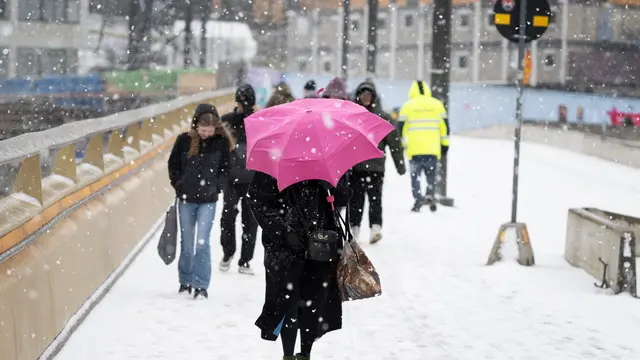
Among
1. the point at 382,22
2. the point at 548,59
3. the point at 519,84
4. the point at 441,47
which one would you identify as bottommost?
the point at 548,59

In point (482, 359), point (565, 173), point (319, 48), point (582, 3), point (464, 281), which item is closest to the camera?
point (482, 359)

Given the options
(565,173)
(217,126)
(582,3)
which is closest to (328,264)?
(217,126)

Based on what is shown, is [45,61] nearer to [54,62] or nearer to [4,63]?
[54,62]

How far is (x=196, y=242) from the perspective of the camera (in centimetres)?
906

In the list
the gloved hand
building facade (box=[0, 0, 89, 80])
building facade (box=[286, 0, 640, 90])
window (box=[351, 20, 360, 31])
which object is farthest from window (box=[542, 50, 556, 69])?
the gloved hand

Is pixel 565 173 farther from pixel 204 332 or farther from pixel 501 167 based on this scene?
pixel 204 332

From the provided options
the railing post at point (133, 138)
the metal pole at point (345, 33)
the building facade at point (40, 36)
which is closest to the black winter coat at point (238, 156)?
the railing post at point (133, 138)

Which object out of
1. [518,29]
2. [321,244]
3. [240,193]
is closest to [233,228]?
[240,193]

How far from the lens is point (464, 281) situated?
32.7 ft

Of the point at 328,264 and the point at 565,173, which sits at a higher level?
the point at 328,264

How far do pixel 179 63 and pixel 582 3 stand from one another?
46.6 meters

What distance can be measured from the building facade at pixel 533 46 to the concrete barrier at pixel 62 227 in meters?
39.4

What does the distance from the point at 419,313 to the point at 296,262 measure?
2.91m

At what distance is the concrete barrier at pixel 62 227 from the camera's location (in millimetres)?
6012
